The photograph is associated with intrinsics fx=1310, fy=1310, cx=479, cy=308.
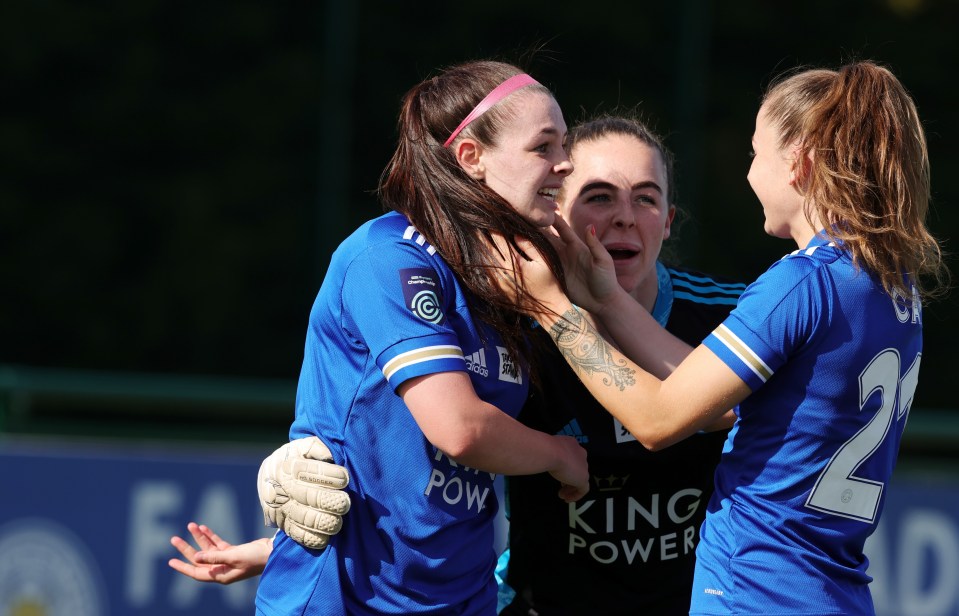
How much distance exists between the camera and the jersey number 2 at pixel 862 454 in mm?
2459

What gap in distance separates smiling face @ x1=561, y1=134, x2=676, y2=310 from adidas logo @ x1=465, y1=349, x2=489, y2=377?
65cm

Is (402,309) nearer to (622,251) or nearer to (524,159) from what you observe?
(524,159)

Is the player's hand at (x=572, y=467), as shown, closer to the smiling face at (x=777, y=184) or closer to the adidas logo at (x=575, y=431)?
the adidas logo at (x=575, y=431)

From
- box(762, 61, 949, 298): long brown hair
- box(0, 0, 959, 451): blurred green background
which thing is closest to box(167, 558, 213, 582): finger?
box(762, 61, 949, 298): long brown hair

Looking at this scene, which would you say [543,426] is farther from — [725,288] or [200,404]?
[200,404]

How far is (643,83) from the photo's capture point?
8227 millimetres

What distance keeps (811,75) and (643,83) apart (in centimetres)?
568

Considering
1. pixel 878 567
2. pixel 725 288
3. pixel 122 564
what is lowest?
pixel 122 564

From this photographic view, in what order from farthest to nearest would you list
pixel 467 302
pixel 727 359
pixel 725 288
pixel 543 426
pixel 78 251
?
pixel 78 251
pixel 725 288
pixel 543 426
pixel 467 302
pixel 727 359

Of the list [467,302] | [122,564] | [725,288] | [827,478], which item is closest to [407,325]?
[467,302]

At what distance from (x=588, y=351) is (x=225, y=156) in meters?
5.18

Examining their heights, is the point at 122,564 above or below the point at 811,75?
below

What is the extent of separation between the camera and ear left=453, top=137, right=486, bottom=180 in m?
2.69

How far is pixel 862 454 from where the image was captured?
2486 mm
